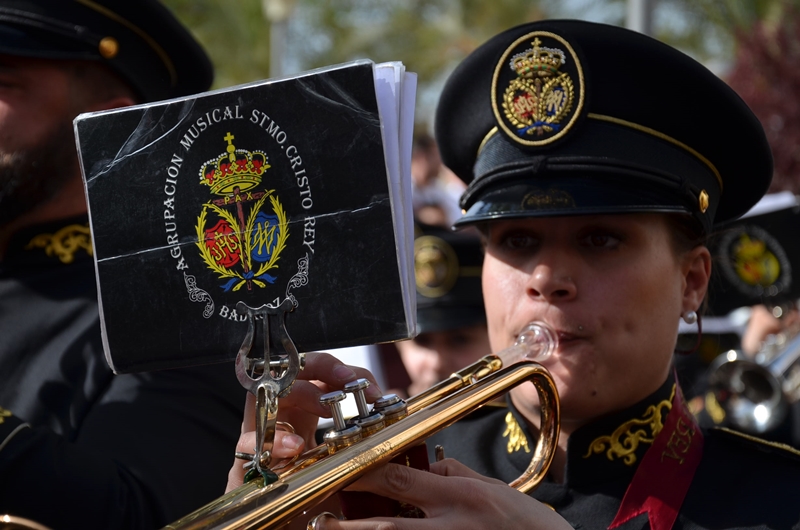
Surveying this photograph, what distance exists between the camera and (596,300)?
232 centimetres

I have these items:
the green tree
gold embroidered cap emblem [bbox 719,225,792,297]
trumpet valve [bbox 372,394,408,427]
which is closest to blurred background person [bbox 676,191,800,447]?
gold embroidered cap emblem [bbox 719,225,792,297]

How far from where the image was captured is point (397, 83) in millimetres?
1766

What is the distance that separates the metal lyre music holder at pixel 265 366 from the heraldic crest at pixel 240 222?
6 centimetres

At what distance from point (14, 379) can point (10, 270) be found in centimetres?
38

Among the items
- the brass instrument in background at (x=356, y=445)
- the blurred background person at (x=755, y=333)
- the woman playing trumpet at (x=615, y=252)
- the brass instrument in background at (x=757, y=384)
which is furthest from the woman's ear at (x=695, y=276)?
the brass instrument in background at (x=757, y=384)

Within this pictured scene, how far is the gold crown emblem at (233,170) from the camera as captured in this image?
1.80 meters

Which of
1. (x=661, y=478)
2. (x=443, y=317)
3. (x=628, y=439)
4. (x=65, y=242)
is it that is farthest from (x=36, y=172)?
(x=443, y=317)

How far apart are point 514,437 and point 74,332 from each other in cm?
123

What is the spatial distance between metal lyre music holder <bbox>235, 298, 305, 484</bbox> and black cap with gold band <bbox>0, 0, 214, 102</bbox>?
1.45 meters

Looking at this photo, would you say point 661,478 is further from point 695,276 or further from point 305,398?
point 305,398

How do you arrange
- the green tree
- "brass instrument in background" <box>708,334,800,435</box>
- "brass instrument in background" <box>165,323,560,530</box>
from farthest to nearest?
the green tree, "brass instrument in background" <box>708,334,800,435</box>, "brass instrument in background" <box>165,323,560,530</box>

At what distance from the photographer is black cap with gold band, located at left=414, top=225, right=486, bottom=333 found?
16.0 ft

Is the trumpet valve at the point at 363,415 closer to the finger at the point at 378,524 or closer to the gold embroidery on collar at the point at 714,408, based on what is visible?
the finger at the point at 378,524

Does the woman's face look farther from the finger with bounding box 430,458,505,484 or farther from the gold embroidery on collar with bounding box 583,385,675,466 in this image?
the finger with bounding box 430,458,505,484
